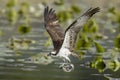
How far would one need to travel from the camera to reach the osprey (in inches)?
357

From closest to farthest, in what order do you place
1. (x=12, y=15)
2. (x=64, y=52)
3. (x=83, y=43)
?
(x=64, y=52), (x=83, y=43), (x=12, y=15)

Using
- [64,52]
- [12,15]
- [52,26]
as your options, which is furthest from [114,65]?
[12,15]

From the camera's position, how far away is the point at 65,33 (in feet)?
30.0

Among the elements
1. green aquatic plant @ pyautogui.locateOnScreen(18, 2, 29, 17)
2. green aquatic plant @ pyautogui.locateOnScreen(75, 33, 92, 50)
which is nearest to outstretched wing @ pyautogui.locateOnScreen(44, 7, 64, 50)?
green aquatic plant @ pyautogui.locateOnScreen(75, 33, 92, 50)

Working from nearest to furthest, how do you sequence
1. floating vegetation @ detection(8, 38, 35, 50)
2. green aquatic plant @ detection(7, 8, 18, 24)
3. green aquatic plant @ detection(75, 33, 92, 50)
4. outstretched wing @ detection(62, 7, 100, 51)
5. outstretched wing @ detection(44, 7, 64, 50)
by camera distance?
1. outstretched wing @ detection(62, 7, 100, 51)
2. outstretched wing @ detection(44, 7, 64, 50)
3. green aquatic plant @ detection(75, 33, 92, 50)
4. floating vegetation @ detection(8, 38, 35, 50)
5. green aquatic plant @ detection(7, 8, 18, 24)

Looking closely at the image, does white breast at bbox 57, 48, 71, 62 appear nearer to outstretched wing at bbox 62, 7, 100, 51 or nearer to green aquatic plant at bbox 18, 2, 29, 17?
outstretched wing at bbox 62, 7, 100, 51

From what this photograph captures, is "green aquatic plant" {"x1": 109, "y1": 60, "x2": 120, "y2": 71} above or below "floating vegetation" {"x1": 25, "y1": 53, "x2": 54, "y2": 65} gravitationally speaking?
below

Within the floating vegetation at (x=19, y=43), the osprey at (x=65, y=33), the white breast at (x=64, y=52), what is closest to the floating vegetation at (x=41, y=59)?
the osprey at (x=65, y=33)

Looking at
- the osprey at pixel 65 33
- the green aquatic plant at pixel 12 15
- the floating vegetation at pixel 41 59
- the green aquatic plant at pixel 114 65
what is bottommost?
the green aquatic plant at pixel 114 65

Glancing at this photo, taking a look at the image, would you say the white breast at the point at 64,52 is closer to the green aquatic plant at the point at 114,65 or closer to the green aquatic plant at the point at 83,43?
the green aquatic plant at the point at 114,65

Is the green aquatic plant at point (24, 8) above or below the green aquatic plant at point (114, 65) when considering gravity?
above

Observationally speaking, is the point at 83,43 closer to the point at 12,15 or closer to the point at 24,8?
the point at 24,8

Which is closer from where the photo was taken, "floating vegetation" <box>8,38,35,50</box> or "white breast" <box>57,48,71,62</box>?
"white breast" <box>57,48,71,62</box>

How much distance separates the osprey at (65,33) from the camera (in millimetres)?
9078
